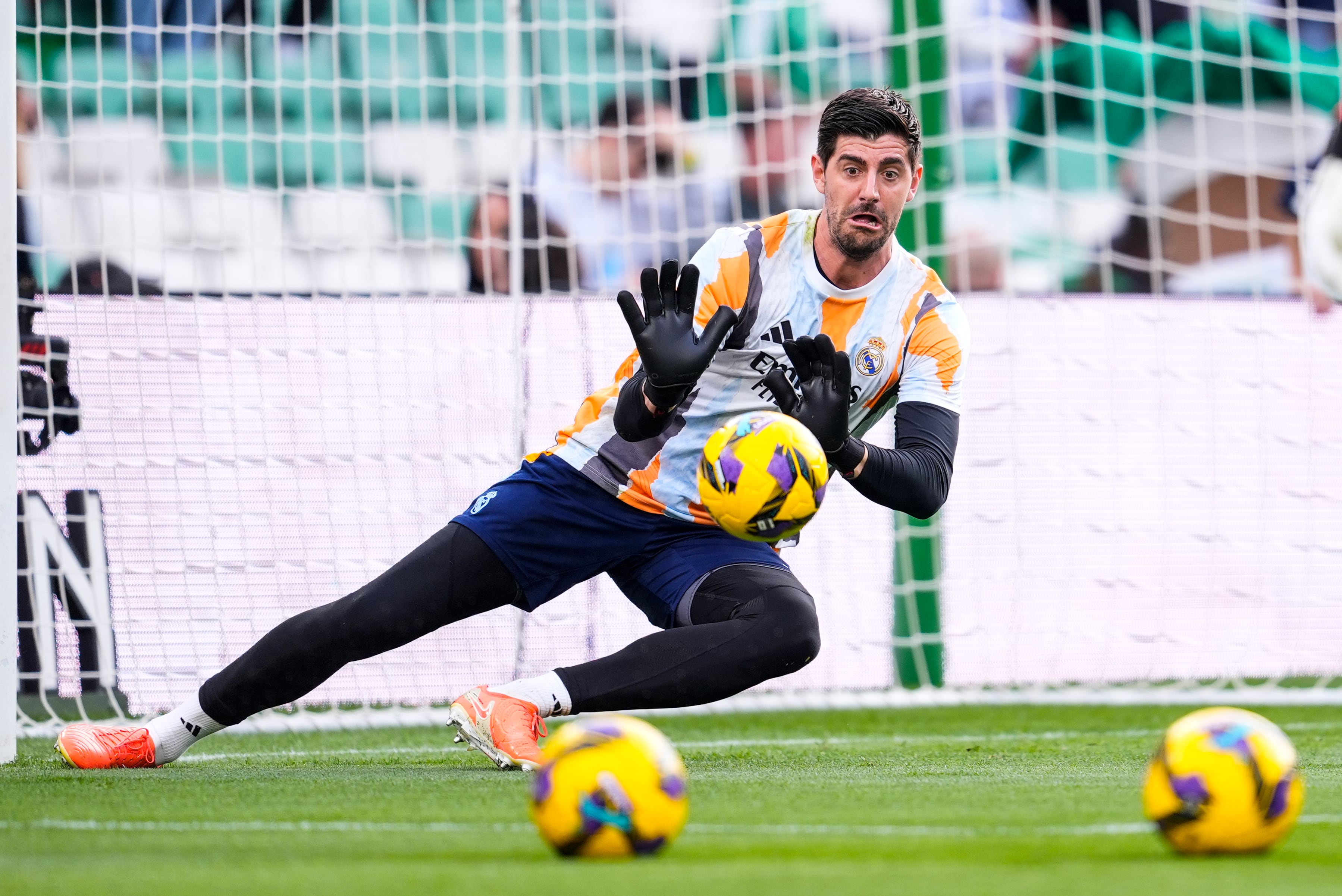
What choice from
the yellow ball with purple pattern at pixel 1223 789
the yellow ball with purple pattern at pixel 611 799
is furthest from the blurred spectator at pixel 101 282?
the yellow ball with purple pattern at pixel 1223 789

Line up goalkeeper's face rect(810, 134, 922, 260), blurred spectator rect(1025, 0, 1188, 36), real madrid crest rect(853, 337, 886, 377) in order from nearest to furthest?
goalkeeper's face rect(810, 134, 922, 260), real madrid crest rect(853, 337, 886, 377), blurred spectator rect(1025, 0, 1188, 36)

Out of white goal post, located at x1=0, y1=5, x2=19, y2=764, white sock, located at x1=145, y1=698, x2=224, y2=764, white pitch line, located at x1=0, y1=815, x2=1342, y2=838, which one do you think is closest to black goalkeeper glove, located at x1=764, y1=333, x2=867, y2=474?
white pitch line, located at x1=0, y1=815, x2=1342, y2=838

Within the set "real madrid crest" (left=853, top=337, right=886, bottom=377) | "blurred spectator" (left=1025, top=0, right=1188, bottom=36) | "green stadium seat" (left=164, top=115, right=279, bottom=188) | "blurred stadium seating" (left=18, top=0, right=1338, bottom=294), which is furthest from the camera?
"blurred spectator" (left=1025, top=0, right=1188, bottom=36)

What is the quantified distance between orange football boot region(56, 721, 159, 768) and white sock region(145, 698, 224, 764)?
20 millimetres

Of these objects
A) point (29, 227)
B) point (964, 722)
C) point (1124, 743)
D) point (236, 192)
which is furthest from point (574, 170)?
point (1124, 743)

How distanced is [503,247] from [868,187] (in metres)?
3.50

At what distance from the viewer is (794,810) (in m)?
3.48

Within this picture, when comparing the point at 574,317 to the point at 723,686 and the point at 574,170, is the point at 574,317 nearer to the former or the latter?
the point at 574,170

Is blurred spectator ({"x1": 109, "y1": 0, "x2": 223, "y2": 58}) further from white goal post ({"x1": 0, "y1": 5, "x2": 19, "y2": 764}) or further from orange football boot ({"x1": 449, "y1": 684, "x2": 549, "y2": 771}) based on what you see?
orange football boot ({"x1": 449, "y1": 684, "x2": 549, "y2": 771})

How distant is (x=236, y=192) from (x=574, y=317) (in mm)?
1542

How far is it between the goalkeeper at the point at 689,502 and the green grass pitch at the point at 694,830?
0.76ft

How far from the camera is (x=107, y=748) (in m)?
4.52

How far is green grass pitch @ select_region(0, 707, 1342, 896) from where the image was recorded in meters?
2.55

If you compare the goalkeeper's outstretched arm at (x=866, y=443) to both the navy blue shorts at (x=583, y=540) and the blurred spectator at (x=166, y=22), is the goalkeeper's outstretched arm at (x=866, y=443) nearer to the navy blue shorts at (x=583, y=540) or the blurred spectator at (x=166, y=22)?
the navy blue shorts at (x=583, y=540)
